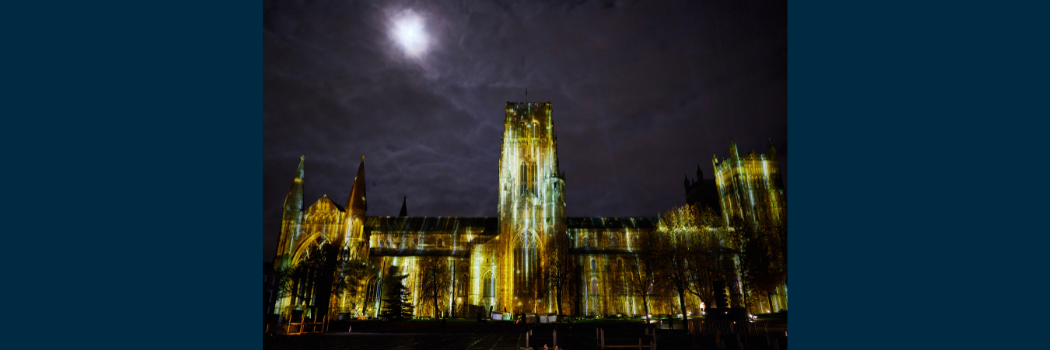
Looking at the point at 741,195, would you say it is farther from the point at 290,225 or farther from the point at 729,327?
the point at 290,225

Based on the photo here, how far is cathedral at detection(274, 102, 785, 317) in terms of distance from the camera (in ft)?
153

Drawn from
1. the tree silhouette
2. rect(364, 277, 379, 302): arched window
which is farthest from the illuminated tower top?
rect(364, 277, 379, 302): arched window

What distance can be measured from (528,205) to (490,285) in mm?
9189

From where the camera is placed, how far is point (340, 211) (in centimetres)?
5341

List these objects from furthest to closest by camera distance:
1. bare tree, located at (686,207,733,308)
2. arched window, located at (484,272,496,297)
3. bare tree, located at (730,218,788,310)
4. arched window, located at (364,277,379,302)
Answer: arched window, located at (364,277,379,302)
arched window, located at (484,272,496,297)
bare tree, located at (686,207,733,308)
bare tree, located at (730,218,788,310)

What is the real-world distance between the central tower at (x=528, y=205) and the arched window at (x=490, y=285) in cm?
125

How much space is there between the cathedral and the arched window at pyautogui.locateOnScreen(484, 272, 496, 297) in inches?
4.0

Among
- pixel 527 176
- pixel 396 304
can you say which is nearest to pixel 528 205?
pixel 527 176

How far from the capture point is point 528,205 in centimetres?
4909

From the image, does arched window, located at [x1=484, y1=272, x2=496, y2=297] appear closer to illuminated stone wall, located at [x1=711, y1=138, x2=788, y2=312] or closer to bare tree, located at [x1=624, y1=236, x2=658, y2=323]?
bare tree, located at [x1=624, y1=236, x2=658, y2=323]

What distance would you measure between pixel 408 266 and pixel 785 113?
47.0 metres

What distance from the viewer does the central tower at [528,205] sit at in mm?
46000

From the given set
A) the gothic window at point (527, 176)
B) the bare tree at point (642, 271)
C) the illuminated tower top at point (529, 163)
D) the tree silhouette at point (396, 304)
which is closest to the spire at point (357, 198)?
the tree silhouette at point (396, 304)

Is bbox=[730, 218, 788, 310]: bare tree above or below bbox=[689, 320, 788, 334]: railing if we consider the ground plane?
above
